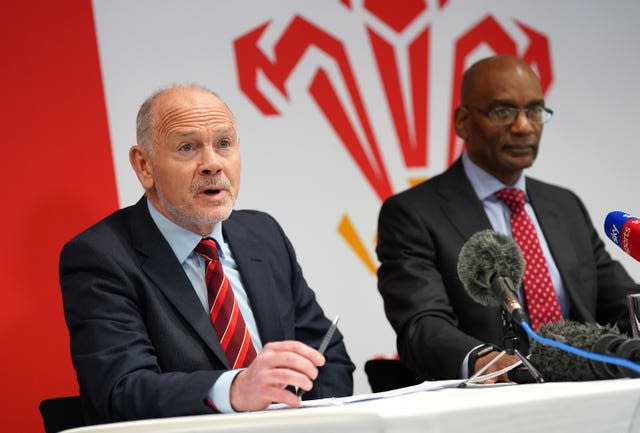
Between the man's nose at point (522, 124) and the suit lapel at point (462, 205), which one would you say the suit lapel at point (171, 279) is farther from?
the man's nose at point (522, 124)

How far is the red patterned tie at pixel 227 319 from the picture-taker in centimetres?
255

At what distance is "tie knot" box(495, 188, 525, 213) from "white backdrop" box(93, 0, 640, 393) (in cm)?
66

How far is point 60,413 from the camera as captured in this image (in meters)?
2.58

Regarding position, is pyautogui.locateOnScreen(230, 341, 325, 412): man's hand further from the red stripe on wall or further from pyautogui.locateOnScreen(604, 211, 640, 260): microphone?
the red stripe on wall

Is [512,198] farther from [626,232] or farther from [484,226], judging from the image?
[626,232]

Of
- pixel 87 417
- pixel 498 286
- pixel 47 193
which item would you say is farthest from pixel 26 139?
pixel 498 286

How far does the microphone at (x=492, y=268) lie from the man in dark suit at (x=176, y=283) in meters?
0.42

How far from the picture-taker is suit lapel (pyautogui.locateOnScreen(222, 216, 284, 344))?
8.93 feet

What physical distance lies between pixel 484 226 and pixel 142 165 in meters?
1.43

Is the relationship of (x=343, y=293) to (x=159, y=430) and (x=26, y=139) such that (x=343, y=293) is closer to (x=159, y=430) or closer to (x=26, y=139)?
(x=26, y=139)

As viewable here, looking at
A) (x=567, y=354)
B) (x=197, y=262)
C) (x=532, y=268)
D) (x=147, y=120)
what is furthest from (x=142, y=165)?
(x=532, y=268)

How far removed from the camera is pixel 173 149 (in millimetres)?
2688

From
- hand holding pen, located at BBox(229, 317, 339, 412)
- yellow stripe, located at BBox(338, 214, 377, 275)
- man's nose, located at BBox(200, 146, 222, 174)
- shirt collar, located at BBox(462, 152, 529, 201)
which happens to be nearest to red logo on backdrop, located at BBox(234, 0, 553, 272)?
yellow stripe, located at BBox(338, 214, 377, 275)

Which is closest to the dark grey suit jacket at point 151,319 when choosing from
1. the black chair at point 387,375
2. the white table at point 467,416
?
the black chair at point 387,375
